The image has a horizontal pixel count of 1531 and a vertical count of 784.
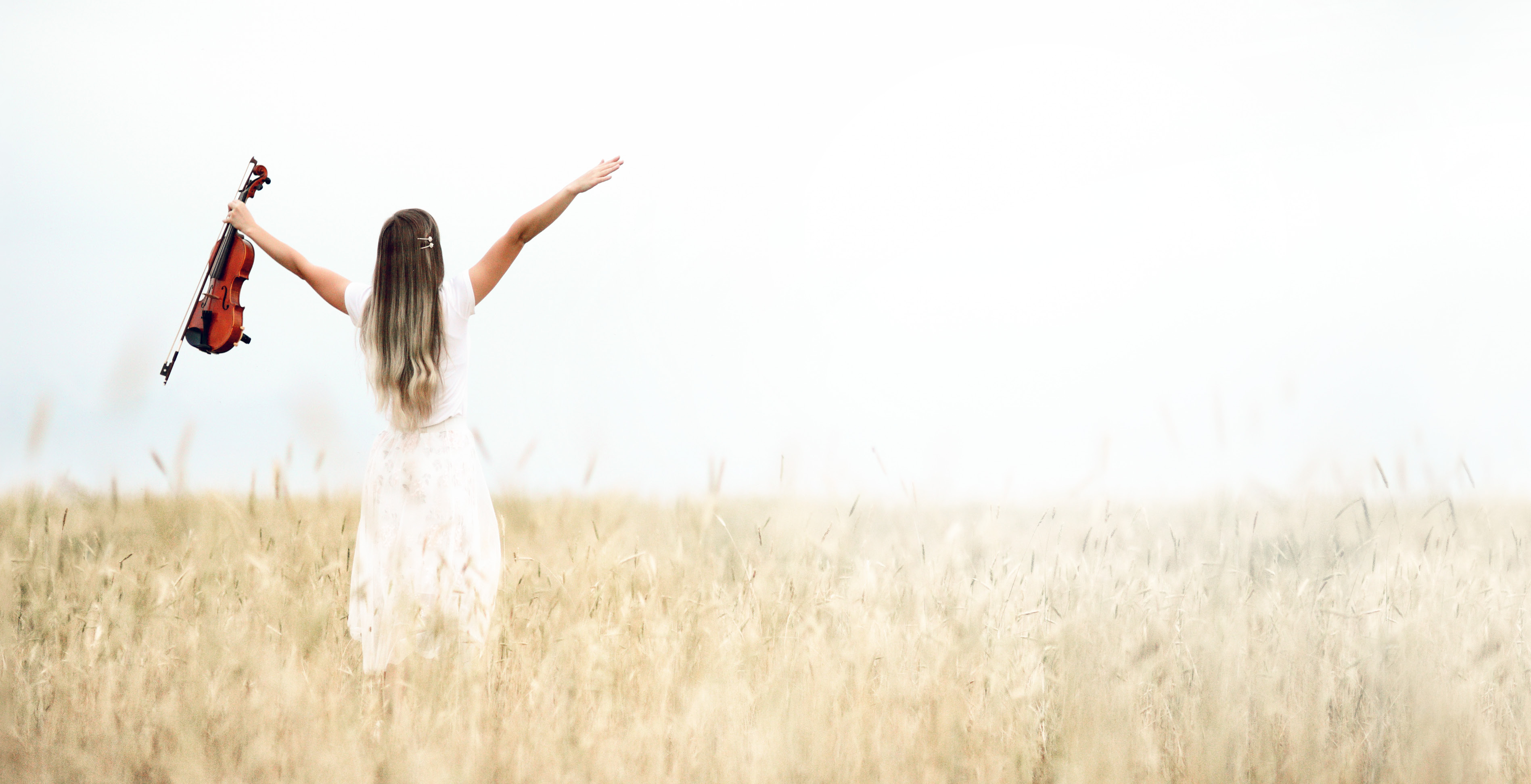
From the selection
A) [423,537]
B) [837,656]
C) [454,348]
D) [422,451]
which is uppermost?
[454,348]

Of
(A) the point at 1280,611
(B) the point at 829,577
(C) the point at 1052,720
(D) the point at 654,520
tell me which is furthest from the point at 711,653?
(A) the point at 1280,611

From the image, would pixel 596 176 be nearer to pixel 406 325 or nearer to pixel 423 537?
pixel 406 325

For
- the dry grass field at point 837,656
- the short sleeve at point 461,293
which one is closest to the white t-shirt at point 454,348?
the short sleeve at point 461,293

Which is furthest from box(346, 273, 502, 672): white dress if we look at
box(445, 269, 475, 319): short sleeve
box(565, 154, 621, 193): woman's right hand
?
box(565, 154, 621, 193): woman's right hand

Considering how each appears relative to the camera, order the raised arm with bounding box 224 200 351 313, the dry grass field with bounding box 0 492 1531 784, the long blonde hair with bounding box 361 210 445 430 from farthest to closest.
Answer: the raised arm with bounding box 224 200 351 313, the long blonde hair with bounding box 361 210 445 430, the dry grass field with bounding box 0 492 1531 784

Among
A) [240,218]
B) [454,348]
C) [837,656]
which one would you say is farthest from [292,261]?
[837,656]

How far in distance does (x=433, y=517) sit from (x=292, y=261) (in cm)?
99

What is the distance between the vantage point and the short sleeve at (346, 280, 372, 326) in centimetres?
295

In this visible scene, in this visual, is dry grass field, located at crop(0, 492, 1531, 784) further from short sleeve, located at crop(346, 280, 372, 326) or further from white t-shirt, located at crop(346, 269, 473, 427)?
short sleeve, located at crop(346, 280, 372, 326)

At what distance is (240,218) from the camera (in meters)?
3.17

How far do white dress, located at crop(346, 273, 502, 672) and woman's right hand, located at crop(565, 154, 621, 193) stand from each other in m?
0.43

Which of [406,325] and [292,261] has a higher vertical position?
[292,261]

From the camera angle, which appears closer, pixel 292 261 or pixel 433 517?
pixel 433 517

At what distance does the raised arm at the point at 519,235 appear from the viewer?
9.27 feet
